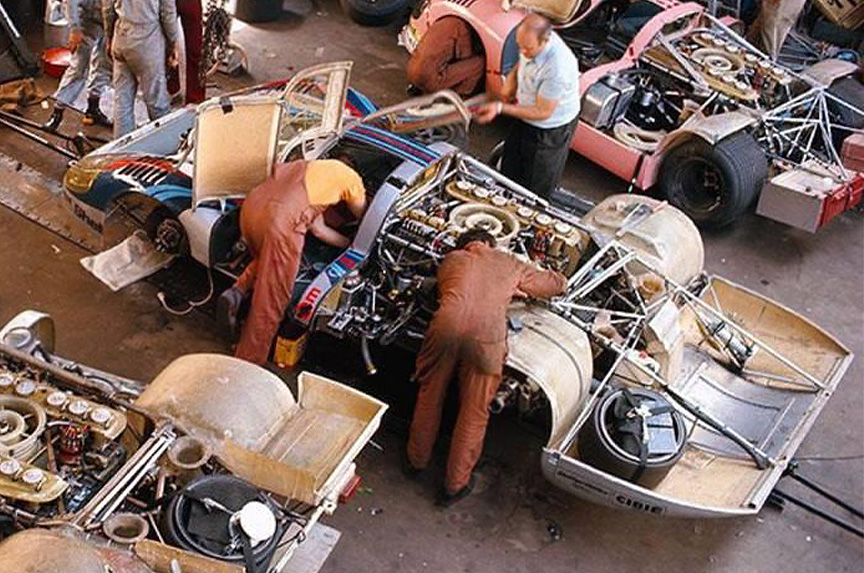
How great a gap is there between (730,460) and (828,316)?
8.61 feet

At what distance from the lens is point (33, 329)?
538 cm

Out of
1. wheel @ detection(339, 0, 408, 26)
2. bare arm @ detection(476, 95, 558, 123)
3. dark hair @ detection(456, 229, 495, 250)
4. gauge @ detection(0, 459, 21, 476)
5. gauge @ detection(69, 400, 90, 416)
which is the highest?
bare arm @ detection(476, 95, 558, 123)

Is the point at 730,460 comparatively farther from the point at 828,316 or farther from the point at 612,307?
the point at 828,316

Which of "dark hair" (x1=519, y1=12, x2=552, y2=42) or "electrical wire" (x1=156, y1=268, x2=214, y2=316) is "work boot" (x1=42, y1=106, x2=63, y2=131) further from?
"dark hair" (x1=519, y1=12, x2=552, y2=42)

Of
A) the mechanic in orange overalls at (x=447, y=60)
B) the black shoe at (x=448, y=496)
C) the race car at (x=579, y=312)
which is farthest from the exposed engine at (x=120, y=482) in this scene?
the mechanic in orange overalls at (x=447, y=60)

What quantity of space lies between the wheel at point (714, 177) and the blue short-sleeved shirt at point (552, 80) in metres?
1.31

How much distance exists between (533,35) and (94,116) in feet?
12.5

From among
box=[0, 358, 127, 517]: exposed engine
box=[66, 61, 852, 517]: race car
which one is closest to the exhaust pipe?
box=[66, 61, 852, 517]: race car

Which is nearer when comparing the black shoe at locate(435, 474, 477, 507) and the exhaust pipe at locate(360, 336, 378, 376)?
the black shoe at locate(435, 474, 477, 507)

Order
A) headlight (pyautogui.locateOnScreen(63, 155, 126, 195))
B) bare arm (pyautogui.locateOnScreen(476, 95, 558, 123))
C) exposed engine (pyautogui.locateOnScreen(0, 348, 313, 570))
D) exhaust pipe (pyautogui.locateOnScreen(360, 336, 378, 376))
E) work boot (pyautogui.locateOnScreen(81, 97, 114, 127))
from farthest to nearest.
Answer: work boot (pyautogui.locateOnScreen(81, 97, 114, 127)) → bare arm (pyautogui.locateOnScreen(476, 95, 558, 123)) → headlight (pyautogui.locateOnScreen(63, 155, 126, 195)) → exhaust pipe (pyautogui.locateOnScreen(360, 336, 378, 376)) → exposed engine (pyautogui.locateOnScreen(0, 348, 313, 570))

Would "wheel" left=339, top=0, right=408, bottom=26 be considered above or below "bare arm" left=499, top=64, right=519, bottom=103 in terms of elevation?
below

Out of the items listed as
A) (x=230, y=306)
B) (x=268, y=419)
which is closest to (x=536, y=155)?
(x=230, y=306)

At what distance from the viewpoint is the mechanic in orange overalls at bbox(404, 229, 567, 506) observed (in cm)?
544

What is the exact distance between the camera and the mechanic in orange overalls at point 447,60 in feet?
27.9
